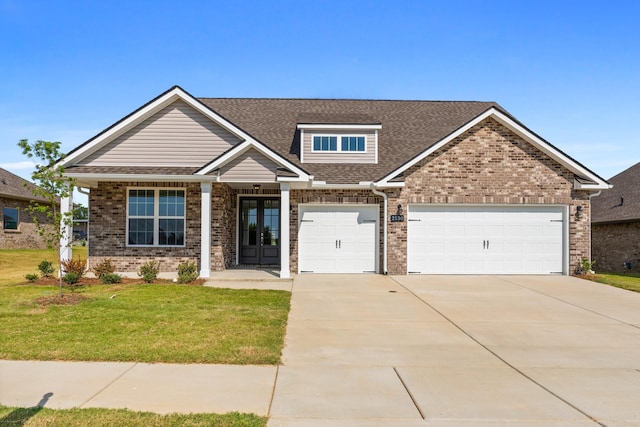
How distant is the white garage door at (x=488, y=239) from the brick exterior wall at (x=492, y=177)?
1.25 ft

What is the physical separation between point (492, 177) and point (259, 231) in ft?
27.6

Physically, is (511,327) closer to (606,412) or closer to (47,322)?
(606,412)

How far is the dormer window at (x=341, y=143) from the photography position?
17000mm

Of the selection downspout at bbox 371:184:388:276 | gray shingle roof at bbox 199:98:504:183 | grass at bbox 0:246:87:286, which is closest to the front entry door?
gray shingle roof at bbox 199:98:504:183

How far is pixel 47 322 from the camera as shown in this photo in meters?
7.76

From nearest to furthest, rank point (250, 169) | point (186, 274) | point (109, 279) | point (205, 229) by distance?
point (109, 279)
point (186, 274)
point (205, 229)
point (250, 169)

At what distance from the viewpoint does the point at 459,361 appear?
606 centimetres

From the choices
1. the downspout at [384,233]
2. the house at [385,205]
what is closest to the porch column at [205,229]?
the house at [385,205]

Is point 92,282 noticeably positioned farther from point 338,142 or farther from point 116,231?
point 338,142

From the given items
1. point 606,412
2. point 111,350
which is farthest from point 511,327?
point 111,350

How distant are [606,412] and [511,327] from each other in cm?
365

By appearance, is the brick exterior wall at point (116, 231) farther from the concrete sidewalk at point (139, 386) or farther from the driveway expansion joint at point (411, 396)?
the driveway expansion joint at point (411, 396)

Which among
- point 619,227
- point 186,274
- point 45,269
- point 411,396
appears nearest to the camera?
point 411,396

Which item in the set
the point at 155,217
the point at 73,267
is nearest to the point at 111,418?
the point at 73,267
